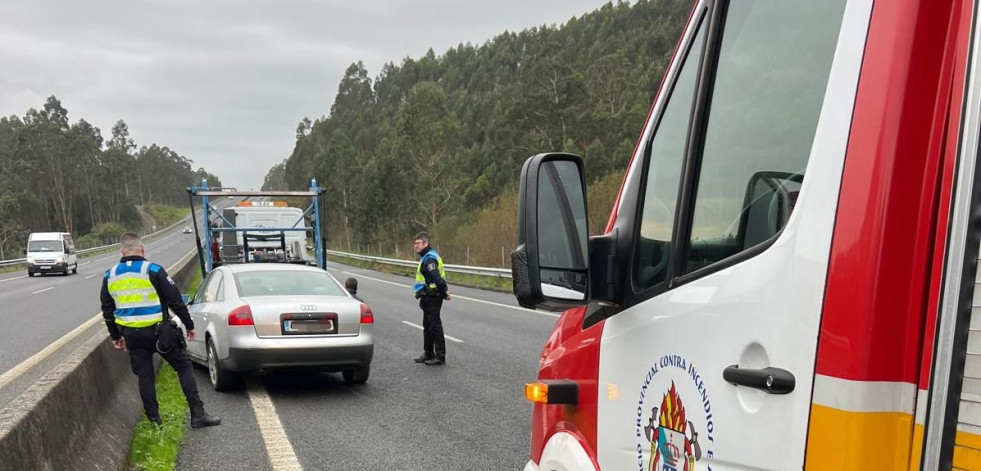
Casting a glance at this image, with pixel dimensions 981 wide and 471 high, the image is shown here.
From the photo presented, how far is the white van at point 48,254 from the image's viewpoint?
32875mm

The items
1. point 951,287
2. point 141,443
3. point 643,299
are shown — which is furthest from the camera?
point 141,443

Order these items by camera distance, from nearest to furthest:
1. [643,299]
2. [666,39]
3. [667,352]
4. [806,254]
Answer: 1. [806,254]
2. [667,352]
3. [643,299]
4. [666,39]

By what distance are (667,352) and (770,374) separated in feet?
1.47

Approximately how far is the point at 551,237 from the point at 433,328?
7577mm

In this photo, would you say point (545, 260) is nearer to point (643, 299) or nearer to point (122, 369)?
point (643, 299)

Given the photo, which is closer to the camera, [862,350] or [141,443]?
[862,350]

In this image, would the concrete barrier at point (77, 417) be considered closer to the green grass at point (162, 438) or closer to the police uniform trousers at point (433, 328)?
the green grass at point (162, 438)

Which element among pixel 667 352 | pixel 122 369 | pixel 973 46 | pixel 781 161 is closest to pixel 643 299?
pixel 667 352

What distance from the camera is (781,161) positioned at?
1725mm

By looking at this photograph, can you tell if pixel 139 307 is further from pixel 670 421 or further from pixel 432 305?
pixel 670 421

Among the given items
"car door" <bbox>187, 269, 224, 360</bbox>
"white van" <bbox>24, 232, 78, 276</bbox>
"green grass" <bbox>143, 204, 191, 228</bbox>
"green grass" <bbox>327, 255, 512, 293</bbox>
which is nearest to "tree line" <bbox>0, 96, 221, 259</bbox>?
"green grass" <bbox>143, 204, 191, 228</bbox>

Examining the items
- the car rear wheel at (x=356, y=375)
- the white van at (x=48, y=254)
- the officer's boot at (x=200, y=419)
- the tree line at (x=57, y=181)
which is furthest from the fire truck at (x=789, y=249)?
the tree line at (x=57, y=181)

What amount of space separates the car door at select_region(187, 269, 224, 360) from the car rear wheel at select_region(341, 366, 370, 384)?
1563 millimetres

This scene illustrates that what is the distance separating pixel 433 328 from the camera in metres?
9.61
